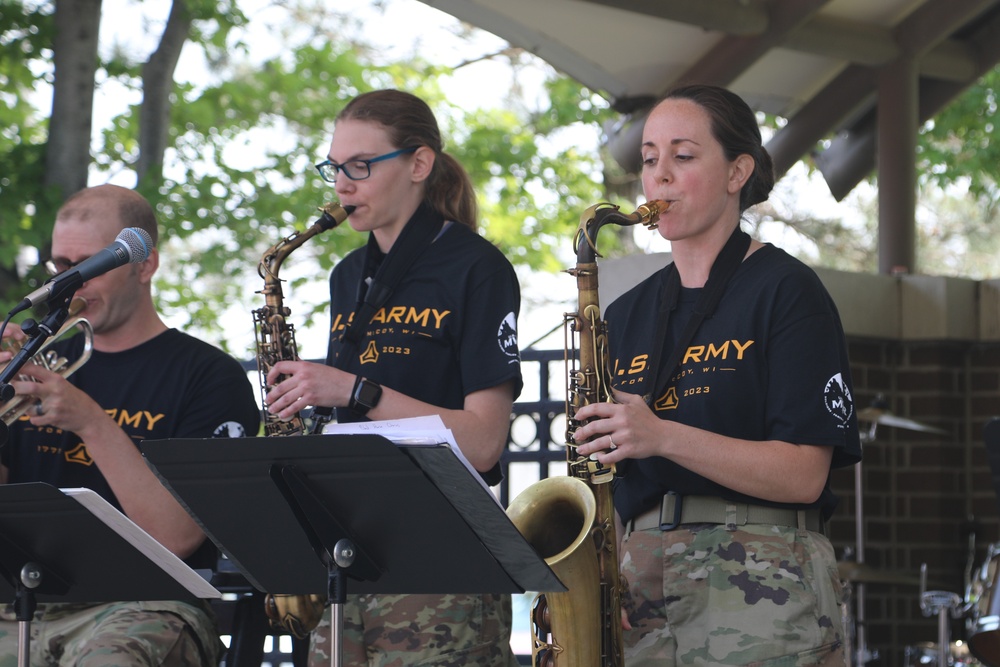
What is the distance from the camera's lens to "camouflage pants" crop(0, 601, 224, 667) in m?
3.69

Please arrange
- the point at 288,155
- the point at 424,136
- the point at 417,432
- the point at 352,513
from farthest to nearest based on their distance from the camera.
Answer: the point at 288,155 < the point at 424,136 < the point at 352,513 < the point at 417,432

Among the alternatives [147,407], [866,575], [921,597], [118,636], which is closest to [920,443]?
[921,597]

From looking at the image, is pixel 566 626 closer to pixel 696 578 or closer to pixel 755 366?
pixel 696 578

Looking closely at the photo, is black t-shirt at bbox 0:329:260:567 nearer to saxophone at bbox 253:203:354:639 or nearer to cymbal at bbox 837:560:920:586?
saxophone at bbox 253:203:354:639

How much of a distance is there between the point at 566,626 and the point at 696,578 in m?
0.34

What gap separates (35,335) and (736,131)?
1.89 meters

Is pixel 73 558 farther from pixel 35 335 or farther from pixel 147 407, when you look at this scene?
pixel 147 407

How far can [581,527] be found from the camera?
323 centimetres

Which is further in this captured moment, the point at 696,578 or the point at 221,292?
the point at 221,292

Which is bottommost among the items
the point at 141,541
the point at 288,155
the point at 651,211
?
the point at 141,541

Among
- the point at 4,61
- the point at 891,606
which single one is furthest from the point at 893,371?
the point at 4,61

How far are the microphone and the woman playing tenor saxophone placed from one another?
1306mm

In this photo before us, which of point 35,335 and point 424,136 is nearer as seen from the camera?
point 35,335

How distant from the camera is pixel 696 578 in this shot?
9.98ft
